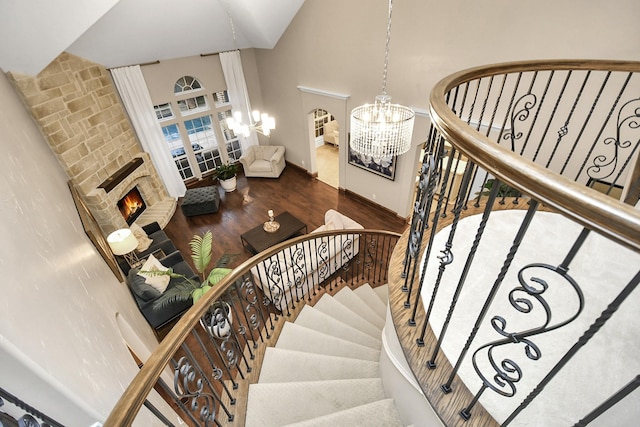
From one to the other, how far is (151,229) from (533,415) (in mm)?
6479

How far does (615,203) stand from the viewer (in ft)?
1.71

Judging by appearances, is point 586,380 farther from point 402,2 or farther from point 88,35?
point 88,35

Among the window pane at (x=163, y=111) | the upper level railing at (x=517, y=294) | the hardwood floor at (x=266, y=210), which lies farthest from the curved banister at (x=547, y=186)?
the window pane at (x=163, y=111)

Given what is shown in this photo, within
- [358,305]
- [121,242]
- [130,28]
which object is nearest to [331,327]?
[358,305]

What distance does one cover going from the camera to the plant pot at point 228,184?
7686 mm

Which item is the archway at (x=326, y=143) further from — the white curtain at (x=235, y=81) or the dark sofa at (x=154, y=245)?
the dark sofa at (x=154, y=245)

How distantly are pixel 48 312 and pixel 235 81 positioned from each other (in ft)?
24.5

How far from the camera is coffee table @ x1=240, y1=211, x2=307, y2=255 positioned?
5.63 meters

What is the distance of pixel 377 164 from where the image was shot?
6156 mm

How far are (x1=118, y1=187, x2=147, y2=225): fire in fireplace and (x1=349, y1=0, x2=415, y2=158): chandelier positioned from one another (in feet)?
→ 17.5

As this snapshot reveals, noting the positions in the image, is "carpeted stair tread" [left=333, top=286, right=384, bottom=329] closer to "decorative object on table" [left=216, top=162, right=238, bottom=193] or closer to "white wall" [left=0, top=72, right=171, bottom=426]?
"white wall" [left=0, top=72, right=171, bottom=426]

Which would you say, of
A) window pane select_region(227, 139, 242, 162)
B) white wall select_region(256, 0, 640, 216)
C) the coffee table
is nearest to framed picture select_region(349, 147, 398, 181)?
white wall select_region(256, 0, 640, 216)

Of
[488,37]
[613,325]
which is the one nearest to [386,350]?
[613,325]

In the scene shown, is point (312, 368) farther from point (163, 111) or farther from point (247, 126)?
point (163, 111)
